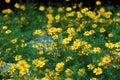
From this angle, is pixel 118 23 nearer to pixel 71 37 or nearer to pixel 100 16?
pixel 100 16

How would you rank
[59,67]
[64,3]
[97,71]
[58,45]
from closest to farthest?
[97,71] → [59,67] → [58,45] → [64,3]

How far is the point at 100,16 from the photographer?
871 cm

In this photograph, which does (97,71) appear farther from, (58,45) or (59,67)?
(58,45)

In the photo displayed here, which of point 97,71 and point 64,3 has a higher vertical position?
point 64,3

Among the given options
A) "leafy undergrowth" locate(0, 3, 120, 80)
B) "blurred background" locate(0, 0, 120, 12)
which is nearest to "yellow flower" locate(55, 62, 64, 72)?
"leafy undergrowth" locate(0, 3, 120, 80)

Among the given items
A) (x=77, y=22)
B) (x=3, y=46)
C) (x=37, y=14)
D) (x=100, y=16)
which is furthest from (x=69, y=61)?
(x=37, y=14)

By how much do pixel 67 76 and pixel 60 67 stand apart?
27cm

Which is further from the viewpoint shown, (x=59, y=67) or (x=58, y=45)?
(x=58, y=45)

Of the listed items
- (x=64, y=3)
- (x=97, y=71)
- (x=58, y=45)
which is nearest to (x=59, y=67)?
(x=97, y=71)

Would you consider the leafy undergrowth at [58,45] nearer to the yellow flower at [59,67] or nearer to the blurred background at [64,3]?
the yellow flower at [59,67]

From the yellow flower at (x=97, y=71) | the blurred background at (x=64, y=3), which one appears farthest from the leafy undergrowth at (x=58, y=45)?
the blurred background at (x=64, y=3)

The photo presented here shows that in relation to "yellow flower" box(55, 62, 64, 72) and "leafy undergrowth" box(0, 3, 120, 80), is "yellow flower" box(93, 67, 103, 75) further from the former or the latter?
"yellow flower" box(55, 62, 64, 72)

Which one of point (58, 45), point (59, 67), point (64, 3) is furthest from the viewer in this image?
point (64, 3)

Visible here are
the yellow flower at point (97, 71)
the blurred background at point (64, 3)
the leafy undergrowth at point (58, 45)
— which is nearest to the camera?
the yellow flower at point (97, 71)
